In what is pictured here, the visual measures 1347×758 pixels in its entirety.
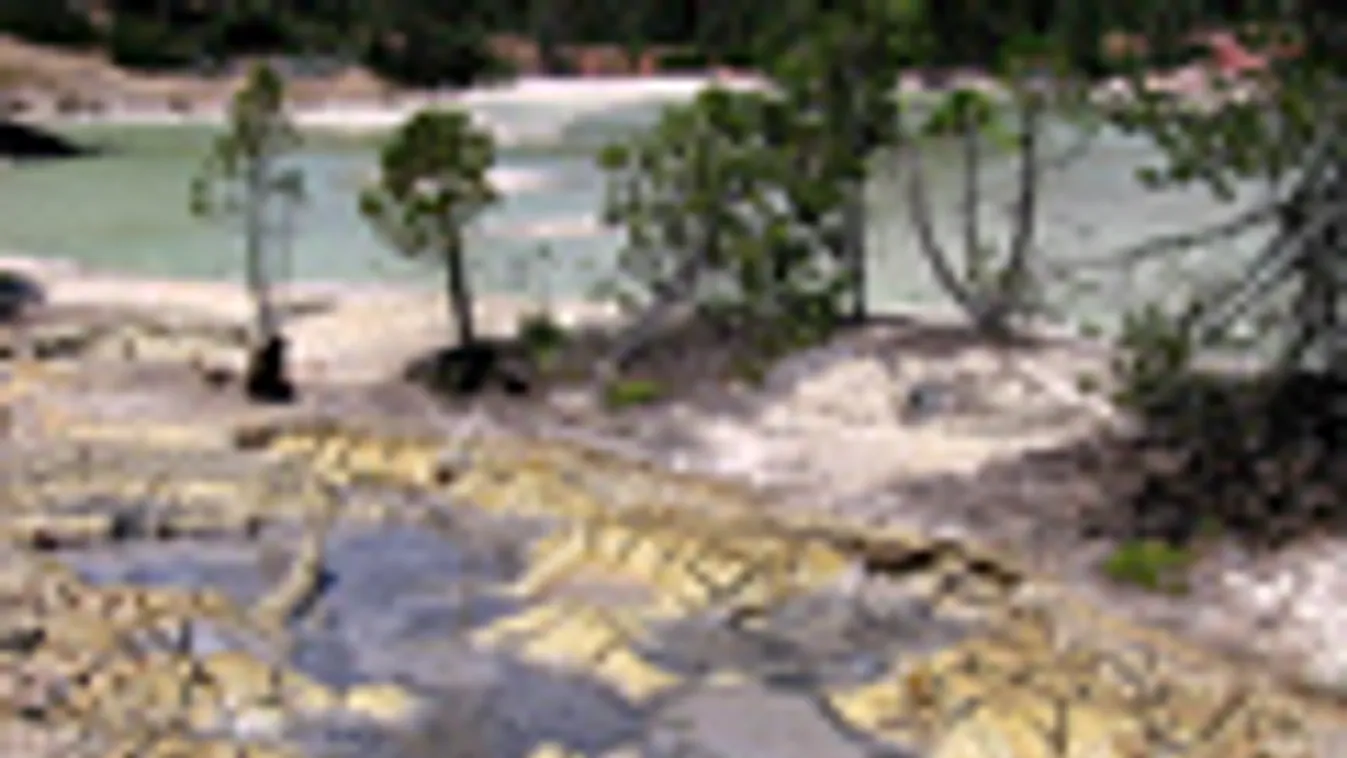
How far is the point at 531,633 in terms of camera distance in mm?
16828

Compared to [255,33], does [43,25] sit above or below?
above

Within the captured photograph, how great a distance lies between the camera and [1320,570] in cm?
1786

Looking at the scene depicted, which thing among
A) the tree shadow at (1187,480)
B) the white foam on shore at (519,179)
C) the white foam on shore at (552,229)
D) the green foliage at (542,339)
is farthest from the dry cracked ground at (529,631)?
the white foam on shore at (519,179)

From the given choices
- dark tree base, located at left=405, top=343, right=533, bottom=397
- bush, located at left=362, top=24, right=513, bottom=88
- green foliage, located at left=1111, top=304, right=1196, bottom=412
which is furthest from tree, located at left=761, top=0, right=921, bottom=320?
bush, located at left=362, top=24, right=513, bottom=88

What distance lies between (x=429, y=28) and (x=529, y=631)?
285 ft

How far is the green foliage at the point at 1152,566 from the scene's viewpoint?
59.4 ft

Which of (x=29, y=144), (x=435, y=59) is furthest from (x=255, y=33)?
(x=29, y=144)

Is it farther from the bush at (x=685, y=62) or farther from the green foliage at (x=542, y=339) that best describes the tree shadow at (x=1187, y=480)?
the bush at (x=685, y=62)

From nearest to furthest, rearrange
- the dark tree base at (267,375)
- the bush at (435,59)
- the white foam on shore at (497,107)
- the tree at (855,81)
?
the dark tree base at (267,375)
the tree at (855,81)
the white foam on shore at (497,107)
the bush at (435,59)

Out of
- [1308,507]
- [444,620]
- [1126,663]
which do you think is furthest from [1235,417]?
[444,620]

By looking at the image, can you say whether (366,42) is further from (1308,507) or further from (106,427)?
(1308,507)

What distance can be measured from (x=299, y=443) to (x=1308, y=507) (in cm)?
1207

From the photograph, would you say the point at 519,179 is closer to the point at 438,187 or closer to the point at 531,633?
the point at 438,187

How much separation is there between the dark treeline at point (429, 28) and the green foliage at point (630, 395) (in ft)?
199
